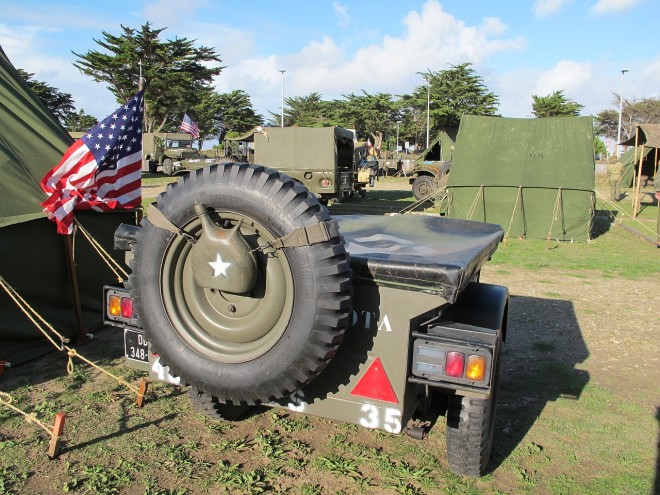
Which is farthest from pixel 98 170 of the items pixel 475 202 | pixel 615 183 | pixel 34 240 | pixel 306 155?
pixel 615 183

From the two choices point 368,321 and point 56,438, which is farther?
point 56,438

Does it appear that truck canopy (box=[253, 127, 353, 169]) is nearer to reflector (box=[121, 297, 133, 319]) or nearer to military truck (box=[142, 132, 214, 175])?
military truck (box=[142, 132, 214, 175])

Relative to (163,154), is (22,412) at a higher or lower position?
lower

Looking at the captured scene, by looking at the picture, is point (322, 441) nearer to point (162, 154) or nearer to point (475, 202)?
point (475, 202)

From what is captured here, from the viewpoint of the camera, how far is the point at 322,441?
11.4 feet

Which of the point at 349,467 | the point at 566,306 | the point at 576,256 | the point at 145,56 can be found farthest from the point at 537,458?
the point at 145,56

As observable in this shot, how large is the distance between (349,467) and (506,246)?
30.1ft

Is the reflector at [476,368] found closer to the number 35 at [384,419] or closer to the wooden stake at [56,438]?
the number 35 at [384,419]

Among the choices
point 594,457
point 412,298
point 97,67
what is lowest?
point 594,457

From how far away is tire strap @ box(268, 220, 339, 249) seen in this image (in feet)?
7.88

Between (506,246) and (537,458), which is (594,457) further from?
(506,246)

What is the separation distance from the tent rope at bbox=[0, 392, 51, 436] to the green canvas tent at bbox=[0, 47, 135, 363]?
688mm

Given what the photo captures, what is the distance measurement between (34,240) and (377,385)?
3.59 metres

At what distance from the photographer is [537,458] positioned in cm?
339
